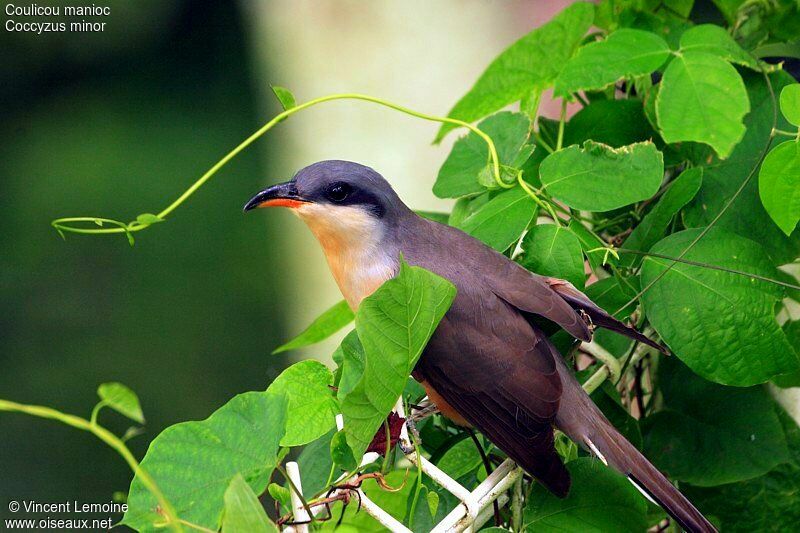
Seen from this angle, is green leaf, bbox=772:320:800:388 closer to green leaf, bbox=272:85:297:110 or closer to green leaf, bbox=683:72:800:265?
green leaf, bbox=683:72:800:265

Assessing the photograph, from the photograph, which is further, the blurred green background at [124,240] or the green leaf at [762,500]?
the blurred green background at [124,240]

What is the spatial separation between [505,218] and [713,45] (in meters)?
0.39

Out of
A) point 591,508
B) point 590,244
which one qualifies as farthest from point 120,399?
point 590,244

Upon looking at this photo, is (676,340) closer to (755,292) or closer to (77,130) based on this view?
(755,292)

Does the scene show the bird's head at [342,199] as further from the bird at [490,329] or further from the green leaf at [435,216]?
the green leaf at [435,216]

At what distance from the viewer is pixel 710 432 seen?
1304 mm

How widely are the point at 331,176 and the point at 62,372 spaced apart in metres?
3.39

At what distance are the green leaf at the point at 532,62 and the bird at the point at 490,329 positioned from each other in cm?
21

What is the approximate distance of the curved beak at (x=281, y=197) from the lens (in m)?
1.50

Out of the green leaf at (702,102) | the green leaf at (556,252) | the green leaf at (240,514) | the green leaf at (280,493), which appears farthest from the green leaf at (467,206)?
the green leaf at (240,514)

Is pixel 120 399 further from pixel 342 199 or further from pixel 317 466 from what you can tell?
pixel 342 199

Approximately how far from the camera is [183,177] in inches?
194

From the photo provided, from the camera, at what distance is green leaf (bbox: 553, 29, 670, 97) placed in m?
1.34

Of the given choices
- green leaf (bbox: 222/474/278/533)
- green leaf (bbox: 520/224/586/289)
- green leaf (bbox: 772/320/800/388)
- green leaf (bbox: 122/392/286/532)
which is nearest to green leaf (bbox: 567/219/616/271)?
green leaf (bbox: 520/224/586/289)
